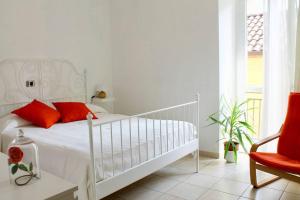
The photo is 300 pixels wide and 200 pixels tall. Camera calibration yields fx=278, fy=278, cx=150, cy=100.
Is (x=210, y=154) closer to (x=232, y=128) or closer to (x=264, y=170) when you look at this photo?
(x=232, y=128)

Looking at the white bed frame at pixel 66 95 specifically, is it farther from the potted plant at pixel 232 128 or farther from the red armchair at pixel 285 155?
the red armchair at pixel 285 155

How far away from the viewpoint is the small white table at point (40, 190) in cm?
104

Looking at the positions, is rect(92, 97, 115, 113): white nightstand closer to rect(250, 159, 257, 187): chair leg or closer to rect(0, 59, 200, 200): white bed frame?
rect(0, 59, 200, 200): white bed frame

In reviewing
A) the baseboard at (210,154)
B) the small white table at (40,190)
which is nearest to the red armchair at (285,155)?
the baseboard at (210,154)

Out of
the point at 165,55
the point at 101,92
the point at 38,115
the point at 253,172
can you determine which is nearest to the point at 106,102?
the point at 101,92

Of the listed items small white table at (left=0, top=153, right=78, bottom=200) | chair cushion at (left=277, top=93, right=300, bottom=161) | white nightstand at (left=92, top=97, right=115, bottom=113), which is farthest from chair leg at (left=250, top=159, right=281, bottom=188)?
white nightstand at (left=92, top=97, right=115, bottom=113)

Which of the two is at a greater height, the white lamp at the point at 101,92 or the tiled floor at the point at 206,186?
the white lamp at the point at 101,92

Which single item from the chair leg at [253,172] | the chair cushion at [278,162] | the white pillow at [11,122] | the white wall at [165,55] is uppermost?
the white wall at [165,55]

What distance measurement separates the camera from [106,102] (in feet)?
15.4

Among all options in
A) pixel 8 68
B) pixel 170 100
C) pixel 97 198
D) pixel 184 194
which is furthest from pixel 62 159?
pixel 170 100

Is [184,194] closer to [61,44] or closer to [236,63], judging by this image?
[236,63]

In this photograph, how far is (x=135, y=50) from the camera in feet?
14.6

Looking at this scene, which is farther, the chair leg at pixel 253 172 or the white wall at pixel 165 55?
the white wall at pixel 165 55

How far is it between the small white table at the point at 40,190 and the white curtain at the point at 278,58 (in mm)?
2887
